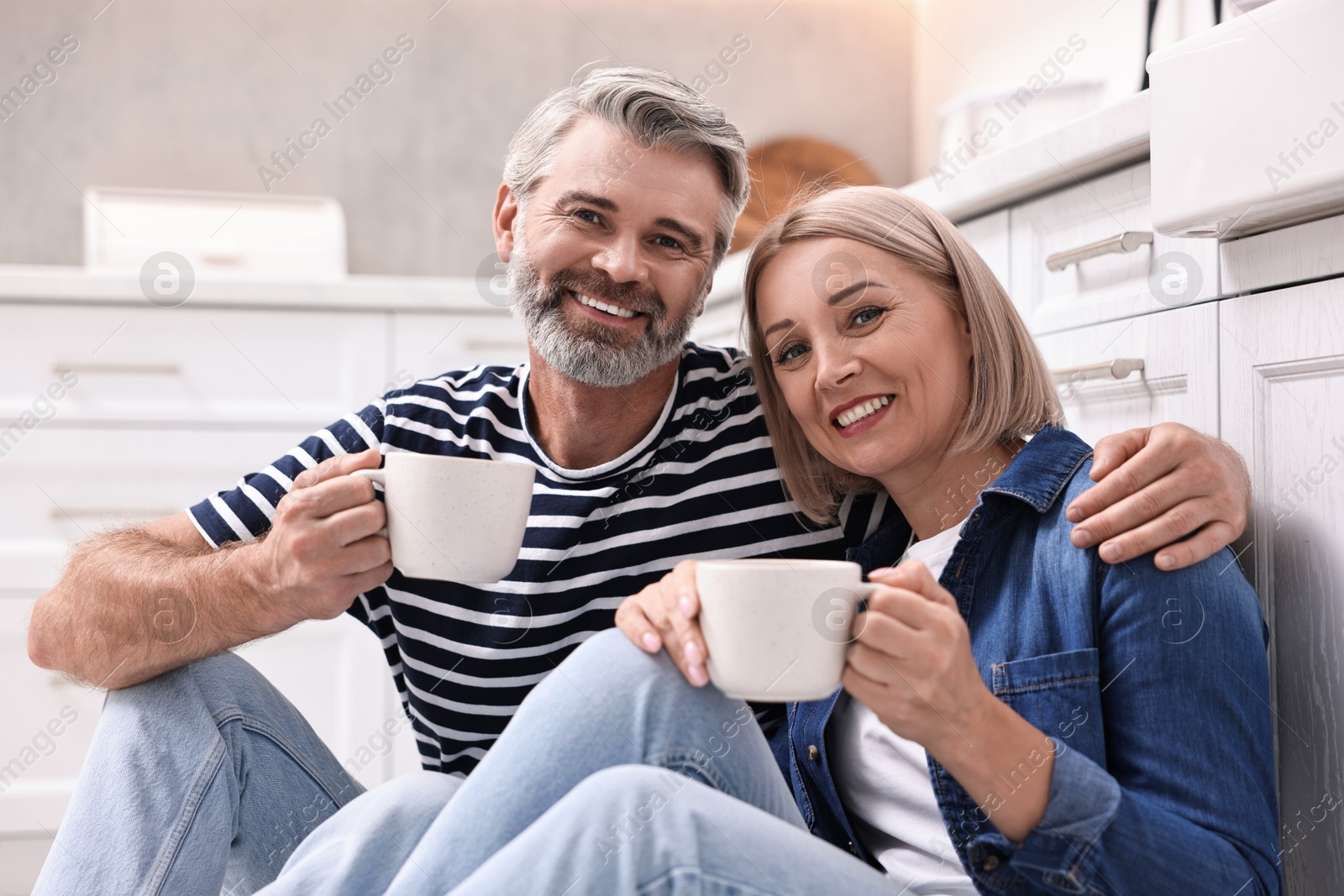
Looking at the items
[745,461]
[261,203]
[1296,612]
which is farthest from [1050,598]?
[261,203]

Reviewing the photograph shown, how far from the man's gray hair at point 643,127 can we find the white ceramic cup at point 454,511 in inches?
16.1

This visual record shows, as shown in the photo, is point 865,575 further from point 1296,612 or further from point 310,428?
point 310,428

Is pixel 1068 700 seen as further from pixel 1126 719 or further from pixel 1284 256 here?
pixel 1284 256

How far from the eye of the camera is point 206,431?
1.81m

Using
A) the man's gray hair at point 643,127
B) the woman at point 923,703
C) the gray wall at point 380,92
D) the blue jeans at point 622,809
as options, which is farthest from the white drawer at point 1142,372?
the gray wall at point 380,92

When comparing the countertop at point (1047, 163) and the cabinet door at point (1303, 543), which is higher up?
the countertop at point (1047, 163)

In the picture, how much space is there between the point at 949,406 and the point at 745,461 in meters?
0.22

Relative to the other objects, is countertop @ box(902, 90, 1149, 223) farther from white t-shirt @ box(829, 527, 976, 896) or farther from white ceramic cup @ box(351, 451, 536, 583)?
white ceramic cup @ box(351, 451, 536, 583)

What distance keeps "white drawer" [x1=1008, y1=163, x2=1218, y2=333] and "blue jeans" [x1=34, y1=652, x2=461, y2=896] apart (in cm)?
71

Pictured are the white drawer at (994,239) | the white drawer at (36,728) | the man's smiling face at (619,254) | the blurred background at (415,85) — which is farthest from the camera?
the blurred background at (415,85)

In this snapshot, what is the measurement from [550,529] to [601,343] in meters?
0.19

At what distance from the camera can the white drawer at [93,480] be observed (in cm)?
173

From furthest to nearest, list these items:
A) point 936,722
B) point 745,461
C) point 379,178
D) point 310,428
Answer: point 379,178 → point 310,428 → point 745,461 → point 936,722

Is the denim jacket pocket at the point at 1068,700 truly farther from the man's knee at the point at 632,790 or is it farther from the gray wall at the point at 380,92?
the gray wall at the point at 380,92
